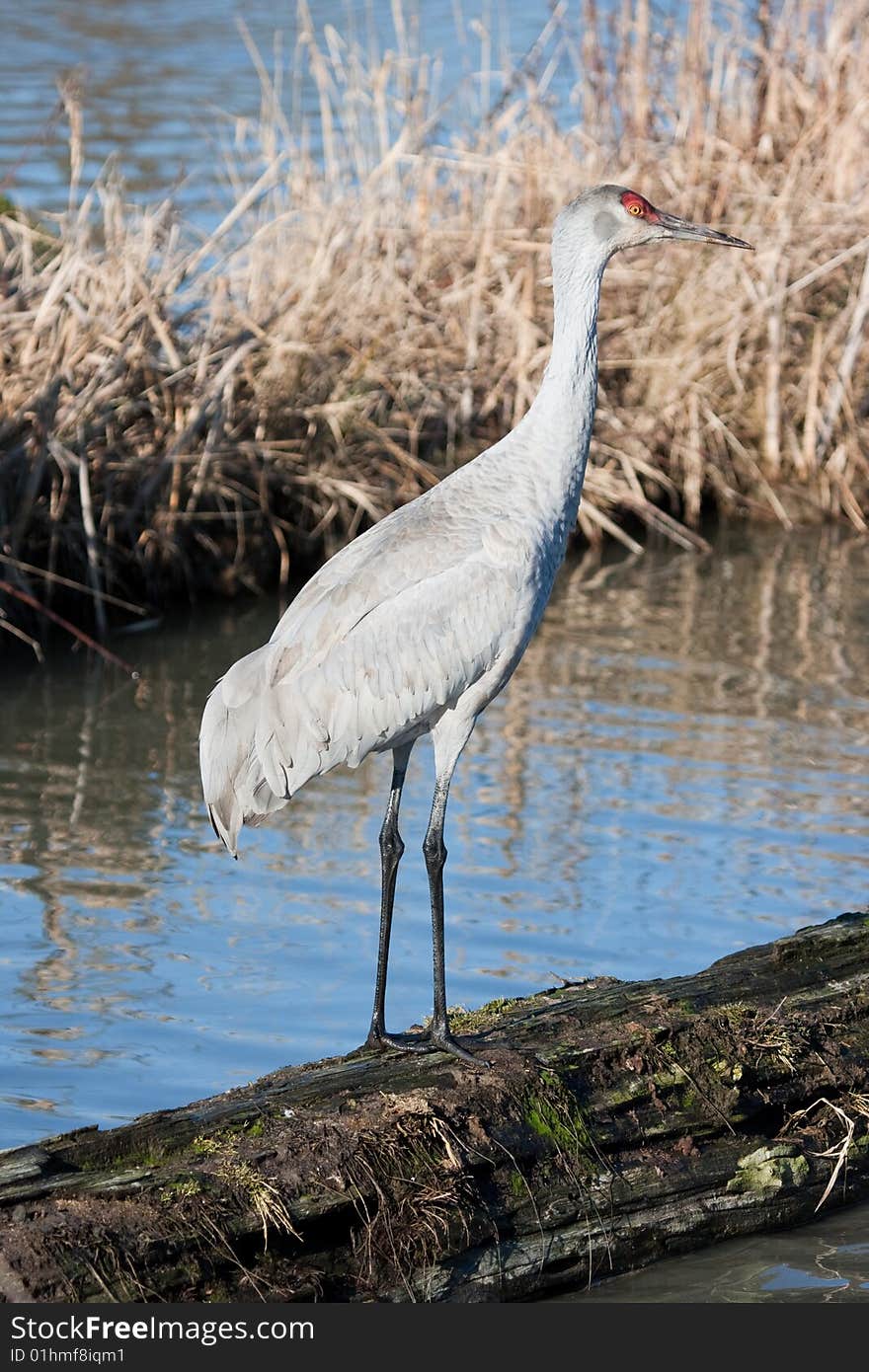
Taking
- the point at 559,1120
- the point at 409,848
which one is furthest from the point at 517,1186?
the point at 409,848

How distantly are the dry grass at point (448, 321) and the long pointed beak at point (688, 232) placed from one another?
4244 mm

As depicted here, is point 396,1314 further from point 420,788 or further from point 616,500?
point 616,500

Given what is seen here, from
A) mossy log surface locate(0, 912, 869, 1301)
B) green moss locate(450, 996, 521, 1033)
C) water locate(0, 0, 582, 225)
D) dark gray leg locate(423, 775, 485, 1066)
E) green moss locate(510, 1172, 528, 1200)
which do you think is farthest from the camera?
water locate(0, 0, 582, 225)

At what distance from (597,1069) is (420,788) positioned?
3630mm

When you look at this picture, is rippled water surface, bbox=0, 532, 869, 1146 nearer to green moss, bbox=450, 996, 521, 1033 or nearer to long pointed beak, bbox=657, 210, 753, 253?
green moss, bbox=450, 996, 521, 1033

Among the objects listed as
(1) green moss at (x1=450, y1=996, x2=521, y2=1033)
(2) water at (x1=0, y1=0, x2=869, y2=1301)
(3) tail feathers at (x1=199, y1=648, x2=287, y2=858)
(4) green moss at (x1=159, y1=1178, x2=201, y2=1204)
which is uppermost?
(3) tail feathers at (x1=199, y1=648, x2=287, y2=858)

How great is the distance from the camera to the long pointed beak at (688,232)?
5777 millimetres

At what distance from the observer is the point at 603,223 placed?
5.65 m

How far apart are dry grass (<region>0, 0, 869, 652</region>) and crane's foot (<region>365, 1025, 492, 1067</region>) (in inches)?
189

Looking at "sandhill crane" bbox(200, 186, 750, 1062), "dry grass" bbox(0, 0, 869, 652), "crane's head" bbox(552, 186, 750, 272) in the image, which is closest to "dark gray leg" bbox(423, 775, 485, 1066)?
"sandhill crane" bbox(200, 186, 750, 1062)

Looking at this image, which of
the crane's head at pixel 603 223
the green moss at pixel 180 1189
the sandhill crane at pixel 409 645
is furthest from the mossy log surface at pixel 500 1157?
the crane's head at pixel 603 223

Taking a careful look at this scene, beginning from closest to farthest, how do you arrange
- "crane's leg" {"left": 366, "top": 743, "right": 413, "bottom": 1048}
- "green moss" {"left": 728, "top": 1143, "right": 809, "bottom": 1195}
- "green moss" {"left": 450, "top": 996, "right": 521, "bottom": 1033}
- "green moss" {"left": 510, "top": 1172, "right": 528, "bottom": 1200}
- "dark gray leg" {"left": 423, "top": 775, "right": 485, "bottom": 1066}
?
"green moss" {"left": 510, "top": 1172, "right": 528, "bottom": 1200} < "green moss" {"left": 728, "top": 1143, "right": 809, "bottom": 1195} < "dark gray leg" {"left": 423, "top": 775, "right": 485, "bottom": 1066} < "green moss" {"left": 450, "top": 996, "right": 521, "bottom": 1033} < "crane's leg" {"left": 366, "top": 743, "right": 413, "bottom": 1048}

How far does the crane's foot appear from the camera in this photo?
15.4 feet

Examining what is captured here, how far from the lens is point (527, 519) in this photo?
5.23 m
